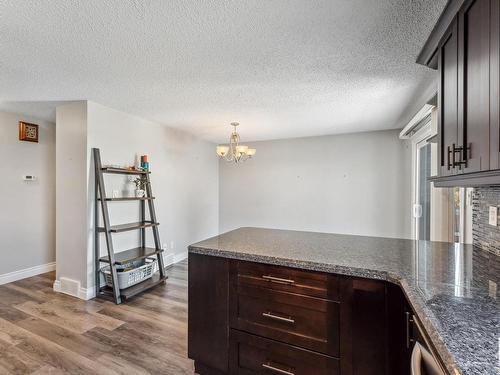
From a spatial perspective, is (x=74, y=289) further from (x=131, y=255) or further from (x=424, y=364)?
(x=424, y=364)

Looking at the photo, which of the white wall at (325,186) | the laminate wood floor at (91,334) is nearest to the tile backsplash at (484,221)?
the laminate wood floor at (91,334)

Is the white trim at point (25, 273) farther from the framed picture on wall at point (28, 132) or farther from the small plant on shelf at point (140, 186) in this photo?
the small plant on shelf at point (140, 186)

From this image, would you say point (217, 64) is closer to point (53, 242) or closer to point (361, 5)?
point (361, 5)

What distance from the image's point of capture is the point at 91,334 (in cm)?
250

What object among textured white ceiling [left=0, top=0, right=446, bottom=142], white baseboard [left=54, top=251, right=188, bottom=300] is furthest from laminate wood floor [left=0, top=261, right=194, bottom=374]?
textured white ceiling [left=0, top=0, right=446, bottom=142]

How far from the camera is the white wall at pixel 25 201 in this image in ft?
12.3

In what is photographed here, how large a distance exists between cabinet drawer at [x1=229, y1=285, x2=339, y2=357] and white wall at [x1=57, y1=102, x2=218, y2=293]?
2467mm

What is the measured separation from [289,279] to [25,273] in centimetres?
436

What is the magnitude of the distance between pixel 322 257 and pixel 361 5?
4.95 feet

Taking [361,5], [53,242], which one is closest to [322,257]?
[361,5]

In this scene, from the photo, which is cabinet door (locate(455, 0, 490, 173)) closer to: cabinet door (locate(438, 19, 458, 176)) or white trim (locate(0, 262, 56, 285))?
cabinet door (locate(438, 19, 458, 176))

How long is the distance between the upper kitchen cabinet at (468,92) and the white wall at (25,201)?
502cm

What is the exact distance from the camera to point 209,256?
1797mm

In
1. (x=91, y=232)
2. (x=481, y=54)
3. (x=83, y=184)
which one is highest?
(x=481, y=54)
